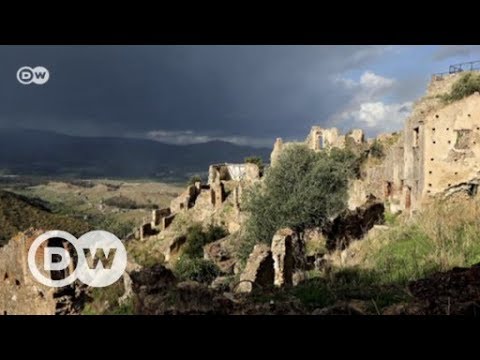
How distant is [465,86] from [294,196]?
7.48 meters

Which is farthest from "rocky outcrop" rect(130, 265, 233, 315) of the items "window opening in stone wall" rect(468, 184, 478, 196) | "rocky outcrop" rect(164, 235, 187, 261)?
"rocky outcrop" rect(164, 235, 187, 261)

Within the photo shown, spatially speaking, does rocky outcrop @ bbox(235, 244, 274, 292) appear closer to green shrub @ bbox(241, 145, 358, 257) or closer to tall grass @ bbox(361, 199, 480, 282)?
tall grass @ bbox(361, 199, 480, 282)

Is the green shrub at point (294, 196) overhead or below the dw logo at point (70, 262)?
overhead

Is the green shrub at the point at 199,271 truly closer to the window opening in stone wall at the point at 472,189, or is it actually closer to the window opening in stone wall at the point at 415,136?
the window opening in stone wall at the point at 472,189

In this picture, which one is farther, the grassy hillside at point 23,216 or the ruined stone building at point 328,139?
the ruined stone building at point 328,139

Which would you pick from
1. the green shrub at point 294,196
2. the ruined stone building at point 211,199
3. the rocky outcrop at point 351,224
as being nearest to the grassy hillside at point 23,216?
the ruined stone building at point 211,199

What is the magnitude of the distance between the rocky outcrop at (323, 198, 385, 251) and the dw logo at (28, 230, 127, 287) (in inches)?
311

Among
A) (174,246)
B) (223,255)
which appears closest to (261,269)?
(223,255)

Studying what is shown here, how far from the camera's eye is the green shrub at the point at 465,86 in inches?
605

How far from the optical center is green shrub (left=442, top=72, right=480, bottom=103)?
15355 mm

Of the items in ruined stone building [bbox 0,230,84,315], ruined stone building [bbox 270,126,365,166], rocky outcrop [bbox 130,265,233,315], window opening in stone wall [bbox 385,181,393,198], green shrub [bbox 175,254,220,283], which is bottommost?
green shrub [bbox 175,254,220,283]

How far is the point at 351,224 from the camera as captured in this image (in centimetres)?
1517

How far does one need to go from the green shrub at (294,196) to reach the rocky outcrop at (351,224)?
34 centimetres
